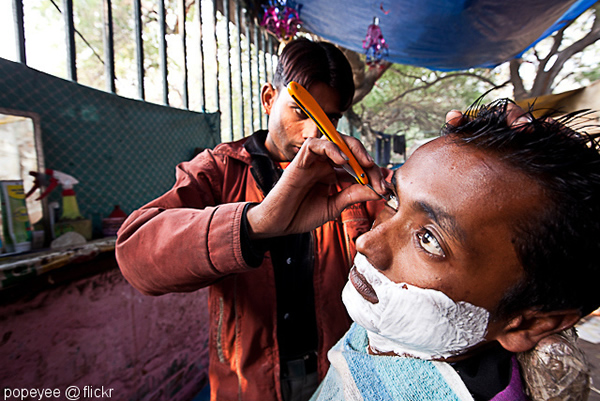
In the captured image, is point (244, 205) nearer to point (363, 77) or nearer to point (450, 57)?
point (450, 57)

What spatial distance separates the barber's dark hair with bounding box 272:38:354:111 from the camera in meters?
1.18

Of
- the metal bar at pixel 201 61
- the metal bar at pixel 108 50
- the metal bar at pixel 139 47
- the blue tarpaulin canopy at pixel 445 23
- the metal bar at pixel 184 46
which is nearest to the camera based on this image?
the metal bar at pixel 108 50

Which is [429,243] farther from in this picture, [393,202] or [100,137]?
[100,137]

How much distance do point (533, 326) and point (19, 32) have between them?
239cm

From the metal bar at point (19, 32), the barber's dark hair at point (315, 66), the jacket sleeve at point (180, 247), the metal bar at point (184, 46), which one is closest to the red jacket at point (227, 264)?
the jacket sleeve at point (180, 247)

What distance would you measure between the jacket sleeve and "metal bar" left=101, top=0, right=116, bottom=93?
1.51 meters

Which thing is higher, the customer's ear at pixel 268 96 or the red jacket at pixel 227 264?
the customer's ear at pixel 268 96

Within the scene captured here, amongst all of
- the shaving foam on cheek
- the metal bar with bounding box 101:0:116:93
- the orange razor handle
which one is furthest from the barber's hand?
the metal bar with bounding box 101:0:116:93

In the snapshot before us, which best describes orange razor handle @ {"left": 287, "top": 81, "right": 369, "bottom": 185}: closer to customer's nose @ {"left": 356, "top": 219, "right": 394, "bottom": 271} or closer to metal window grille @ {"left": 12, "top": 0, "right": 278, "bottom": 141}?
customer's nose @ {"left": 356, "top": 219, "right": 394, "bottom": 271}

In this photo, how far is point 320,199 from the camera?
0.91m

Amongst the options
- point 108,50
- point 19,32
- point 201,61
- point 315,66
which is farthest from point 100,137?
point 201,61

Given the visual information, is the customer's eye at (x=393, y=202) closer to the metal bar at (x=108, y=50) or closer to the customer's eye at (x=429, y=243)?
the customer's eye at (x=429, y=243)

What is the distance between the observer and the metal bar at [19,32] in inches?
55.6

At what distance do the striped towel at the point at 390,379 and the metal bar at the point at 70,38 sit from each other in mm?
2111
